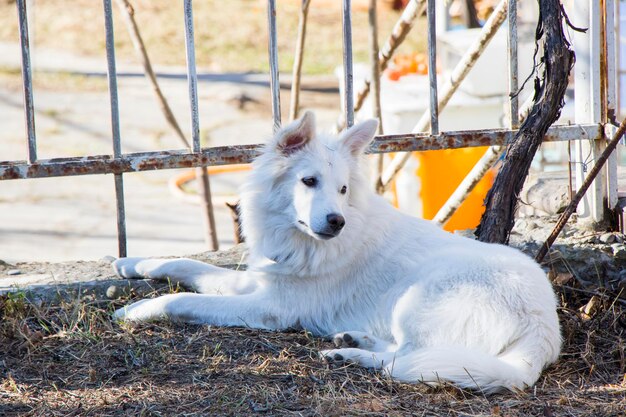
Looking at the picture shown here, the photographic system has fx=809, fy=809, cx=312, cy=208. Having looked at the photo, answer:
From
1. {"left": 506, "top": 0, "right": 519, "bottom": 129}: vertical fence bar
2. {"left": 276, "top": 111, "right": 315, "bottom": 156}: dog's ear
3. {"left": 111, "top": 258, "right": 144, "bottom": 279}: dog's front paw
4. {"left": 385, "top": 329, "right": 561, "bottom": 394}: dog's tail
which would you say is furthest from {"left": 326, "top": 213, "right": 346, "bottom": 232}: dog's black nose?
{"left": 506, "top": 0, "right": 519, "bottom": 129}: vertical fence bar

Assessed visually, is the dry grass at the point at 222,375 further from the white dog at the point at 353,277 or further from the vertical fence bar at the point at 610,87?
the vertical fence bar at the point at 610,87

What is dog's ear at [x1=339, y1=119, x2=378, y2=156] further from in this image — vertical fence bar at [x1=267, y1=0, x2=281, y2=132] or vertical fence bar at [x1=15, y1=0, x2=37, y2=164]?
vertical fence bar at [x1=15, y1=0, x2=37, y2=164]

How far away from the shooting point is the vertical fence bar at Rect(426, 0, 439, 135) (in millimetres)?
4340

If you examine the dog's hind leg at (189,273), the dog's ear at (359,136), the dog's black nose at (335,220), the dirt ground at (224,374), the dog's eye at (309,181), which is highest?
the dog's ear at (359,136)

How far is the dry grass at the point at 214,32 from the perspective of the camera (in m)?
15.8

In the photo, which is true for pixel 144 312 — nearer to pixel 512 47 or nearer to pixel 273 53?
pixel 273 53

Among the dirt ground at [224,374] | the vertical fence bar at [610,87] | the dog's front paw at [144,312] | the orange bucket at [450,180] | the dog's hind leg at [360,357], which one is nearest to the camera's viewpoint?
the dirt ground at [224,374]

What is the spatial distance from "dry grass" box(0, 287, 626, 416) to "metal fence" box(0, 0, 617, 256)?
2.43ft

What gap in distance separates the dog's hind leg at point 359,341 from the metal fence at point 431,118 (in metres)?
1.10

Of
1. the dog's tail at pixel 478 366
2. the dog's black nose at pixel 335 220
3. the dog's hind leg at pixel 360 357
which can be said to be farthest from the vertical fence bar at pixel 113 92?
the dog's tail at pixel 478 366

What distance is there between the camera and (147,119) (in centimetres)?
1255

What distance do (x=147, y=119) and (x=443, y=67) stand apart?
214 inches

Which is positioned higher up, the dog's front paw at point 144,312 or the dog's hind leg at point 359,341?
the dog's front paw at point 144,312

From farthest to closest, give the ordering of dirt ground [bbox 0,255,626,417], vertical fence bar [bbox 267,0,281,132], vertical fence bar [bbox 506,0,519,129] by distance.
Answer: vertical fence bar [bbox 506,0,519,129] < vertical fence bar [bbox 267,0,281,132] < dirt ground [bbox 0,255,626,417]
